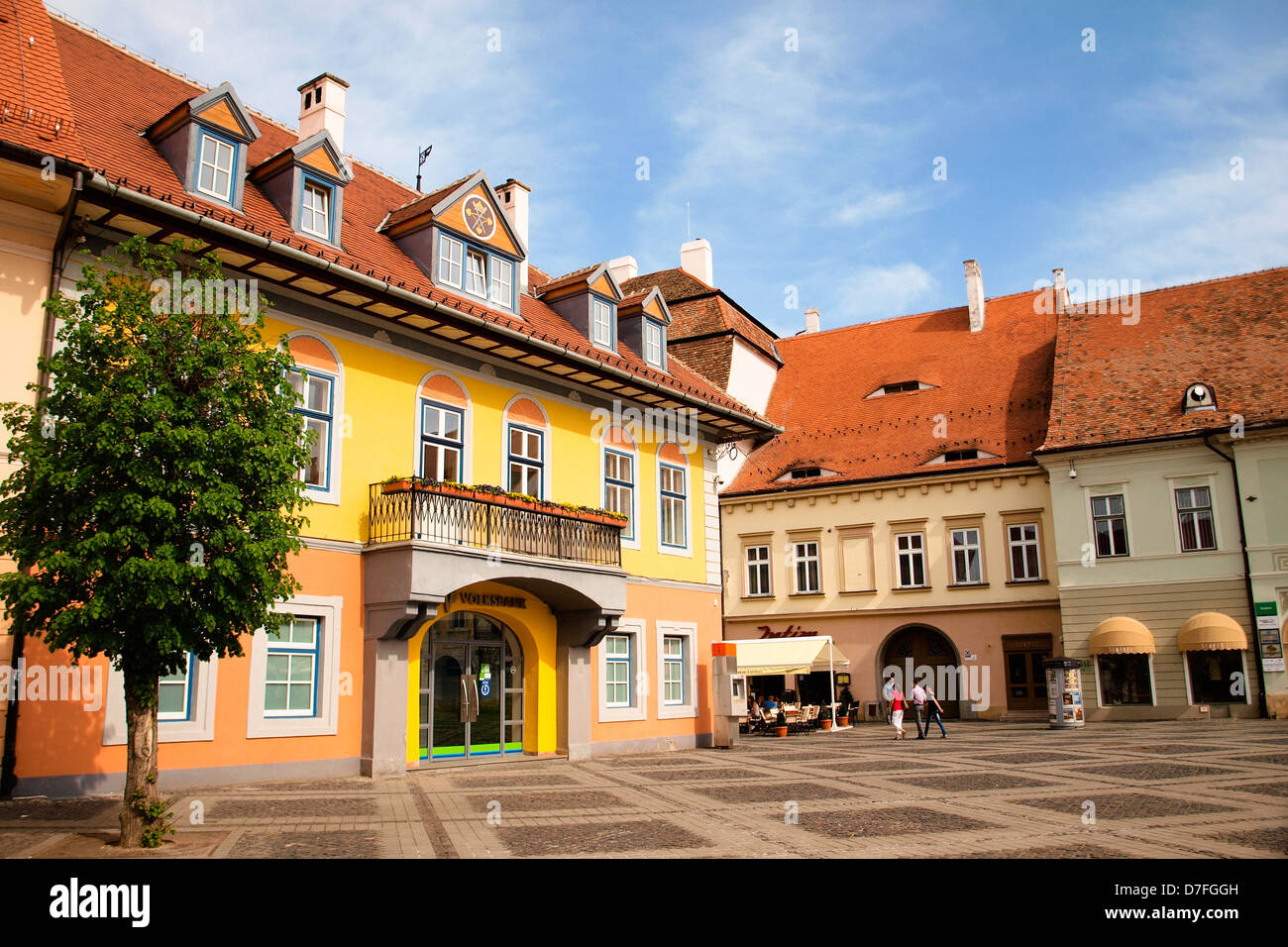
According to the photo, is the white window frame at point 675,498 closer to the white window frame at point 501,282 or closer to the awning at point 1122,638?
the white window frame at point 501,282

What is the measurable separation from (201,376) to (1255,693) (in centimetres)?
2972

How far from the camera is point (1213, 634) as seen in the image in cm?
2916

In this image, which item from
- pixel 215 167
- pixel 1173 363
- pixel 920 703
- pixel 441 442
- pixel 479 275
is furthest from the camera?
pixel 1173 363

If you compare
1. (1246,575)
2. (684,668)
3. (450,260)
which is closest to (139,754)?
(450,260)

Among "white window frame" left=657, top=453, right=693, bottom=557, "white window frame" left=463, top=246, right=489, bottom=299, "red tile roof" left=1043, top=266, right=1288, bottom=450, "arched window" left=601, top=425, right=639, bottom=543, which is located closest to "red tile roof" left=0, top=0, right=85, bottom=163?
"white window frame" left=463, top=246, right=489, bottom=299

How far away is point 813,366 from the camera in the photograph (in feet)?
140

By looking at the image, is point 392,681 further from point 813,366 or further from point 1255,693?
point 813,366

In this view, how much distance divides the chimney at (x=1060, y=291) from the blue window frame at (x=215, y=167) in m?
30.9

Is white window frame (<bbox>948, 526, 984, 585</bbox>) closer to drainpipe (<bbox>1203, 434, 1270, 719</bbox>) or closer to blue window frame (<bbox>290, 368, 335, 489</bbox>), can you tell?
drainpipe (<bbox>1203, 434, 1270, 719</bbox>)

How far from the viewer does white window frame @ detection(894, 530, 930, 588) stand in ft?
117

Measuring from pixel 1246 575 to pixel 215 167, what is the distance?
1138 inches

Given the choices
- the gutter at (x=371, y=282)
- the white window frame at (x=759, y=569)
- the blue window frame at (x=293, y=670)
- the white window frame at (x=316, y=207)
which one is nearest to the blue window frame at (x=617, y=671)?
the gutter at (x=371, y=282)

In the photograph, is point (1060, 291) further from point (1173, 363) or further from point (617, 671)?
point (617, 671)
